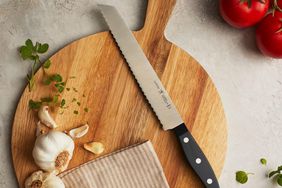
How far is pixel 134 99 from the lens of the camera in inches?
57.1

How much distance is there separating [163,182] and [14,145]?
0.43m

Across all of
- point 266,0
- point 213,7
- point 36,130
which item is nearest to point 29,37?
point 36,130

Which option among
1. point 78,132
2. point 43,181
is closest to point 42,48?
point 78,132

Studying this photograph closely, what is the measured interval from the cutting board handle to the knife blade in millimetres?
67

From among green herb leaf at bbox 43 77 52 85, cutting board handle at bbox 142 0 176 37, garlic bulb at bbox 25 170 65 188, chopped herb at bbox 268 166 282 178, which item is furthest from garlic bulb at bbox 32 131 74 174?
chopped herb at bbox 268 166 282 178

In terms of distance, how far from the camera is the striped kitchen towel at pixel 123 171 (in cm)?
141

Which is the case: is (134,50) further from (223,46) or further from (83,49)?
(223,46)

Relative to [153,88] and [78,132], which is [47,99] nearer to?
[78,132]

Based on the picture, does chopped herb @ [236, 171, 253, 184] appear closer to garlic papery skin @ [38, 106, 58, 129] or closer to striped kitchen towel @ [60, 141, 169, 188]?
striped kitchen towel @ [60, 141, 169, 188]

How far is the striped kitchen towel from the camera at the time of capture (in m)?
1.41

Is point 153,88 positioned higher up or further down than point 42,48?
further down

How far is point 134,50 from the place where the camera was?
1.43m

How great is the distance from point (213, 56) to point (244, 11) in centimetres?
17

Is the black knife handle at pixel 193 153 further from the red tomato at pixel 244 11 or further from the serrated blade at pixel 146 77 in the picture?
the red tomato at pixel 244 11
